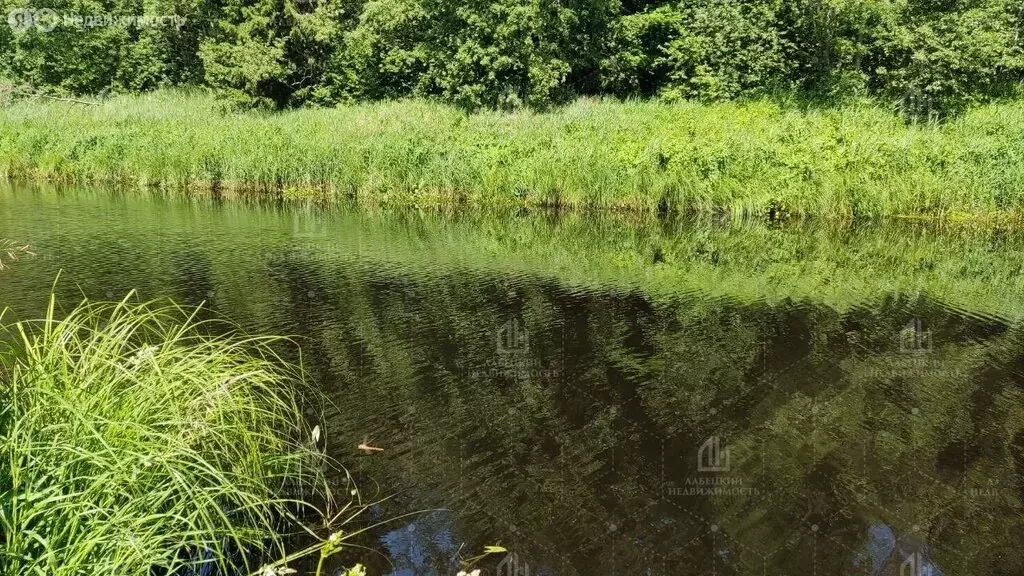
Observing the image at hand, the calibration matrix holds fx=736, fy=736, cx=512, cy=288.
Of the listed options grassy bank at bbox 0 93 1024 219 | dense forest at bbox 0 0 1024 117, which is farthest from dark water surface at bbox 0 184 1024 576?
dense forest at bbox 0 0 1024 117

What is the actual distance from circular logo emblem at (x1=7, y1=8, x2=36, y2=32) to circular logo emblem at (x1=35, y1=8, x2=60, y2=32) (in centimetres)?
39

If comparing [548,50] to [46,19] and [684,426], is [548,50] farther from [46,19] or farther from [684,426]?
[46,19]

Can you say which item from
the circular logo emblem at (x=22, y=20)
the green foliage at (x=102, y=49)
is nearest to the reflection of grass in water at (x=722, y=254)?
the green foliage at (x=102, y=49)

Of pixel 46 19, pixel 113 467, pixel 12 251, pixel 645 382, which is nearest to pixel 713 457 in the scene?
pixel 645 382

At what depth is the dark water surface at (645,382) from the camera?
5.43 meters

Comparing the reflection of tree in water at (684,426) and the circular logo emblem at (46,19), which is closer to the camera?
the reflection of tree in water at (684,426)

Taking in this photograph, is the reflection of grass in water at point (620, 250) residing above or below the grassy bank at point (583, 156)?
below

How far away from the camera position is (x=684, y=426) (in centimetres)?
717

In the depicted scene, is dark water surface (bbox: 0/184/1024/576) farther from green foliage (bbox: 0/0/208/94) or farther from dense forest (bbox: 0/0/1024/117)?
green foliage (bbox: 0/0/208/94)

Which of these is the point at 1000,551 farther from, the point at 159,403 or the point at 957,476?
the point at 159,403

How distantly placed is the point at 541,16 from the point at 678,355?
72.5ft

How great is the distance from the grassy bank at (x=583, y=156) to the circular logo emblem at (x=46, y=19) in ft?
40.9

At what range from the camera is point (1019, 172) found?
58.7 feet

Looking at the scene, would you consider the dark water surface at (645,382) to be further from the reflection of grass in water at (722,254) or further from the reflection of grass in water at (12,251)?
the reflection of grass in water at (12,251)
